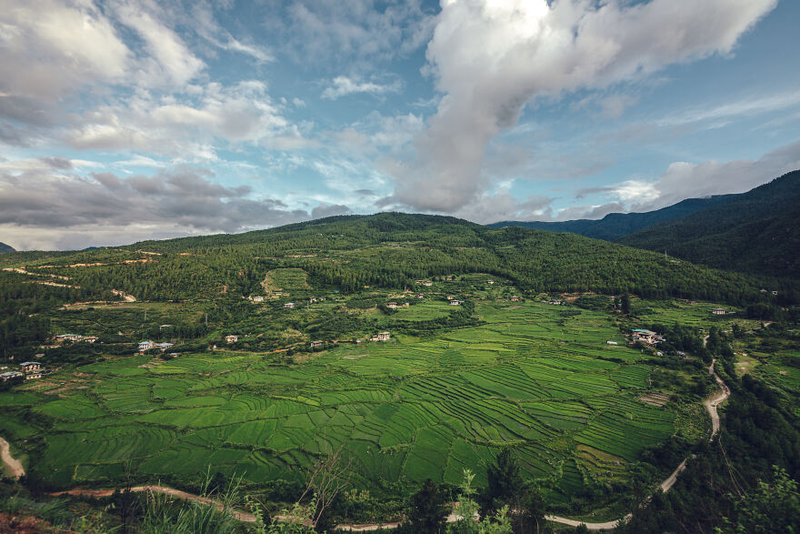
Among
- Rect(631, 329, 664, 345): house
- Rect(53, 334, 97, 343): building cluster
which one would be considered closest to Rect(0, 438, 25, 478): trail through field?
Rect(53, 334, 97, 343): building cluster

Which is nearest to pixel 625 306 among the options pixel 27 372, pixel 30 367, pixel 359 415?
pixel 359 415

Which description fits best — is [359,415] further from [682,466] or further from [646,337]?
[646,337]

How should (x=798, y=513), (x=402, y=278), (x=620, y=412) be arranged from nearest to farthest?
(x=798, y=513) → (x=620, y=412) → (x=402, y=278)

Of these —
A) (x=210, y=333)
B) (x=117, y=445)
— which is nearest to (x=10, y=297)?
(x=210, y=333)

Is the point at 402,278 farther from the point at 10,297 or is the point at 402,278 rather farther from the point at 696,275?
the point at 10,297

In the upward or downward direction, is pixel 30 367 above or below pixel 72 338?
below

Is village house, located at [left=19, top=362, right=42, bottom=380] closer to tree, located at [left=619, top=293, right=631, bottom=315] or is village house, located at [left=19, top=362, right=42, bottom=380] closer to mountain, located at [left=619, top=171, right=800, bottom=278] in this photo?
tree, located at [left=619, top=293, right=631, bottom=315]
